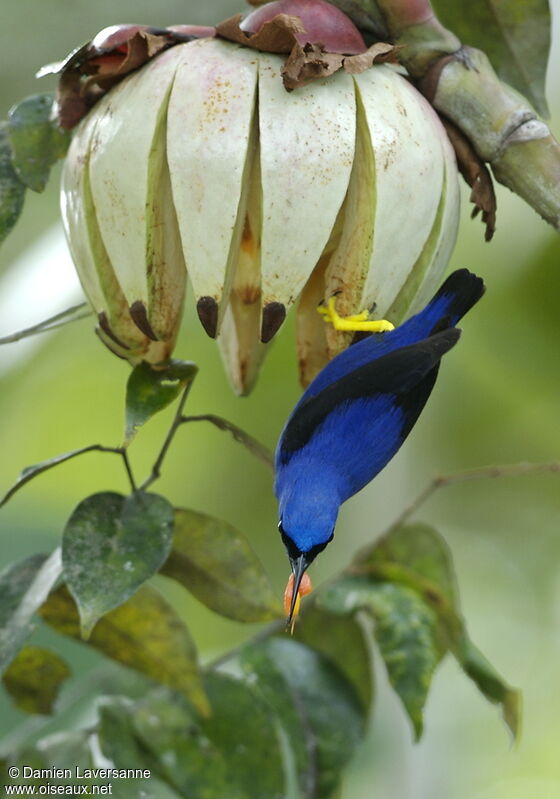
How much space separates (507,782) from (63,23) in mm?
1844

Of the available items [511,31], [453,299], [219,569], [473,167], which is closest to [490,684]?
[219,569]

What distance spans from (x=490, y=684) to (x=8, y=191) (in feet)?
2.42

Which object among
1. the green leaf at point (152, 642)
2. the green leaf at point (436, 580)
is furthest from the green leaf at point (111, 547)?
the green leaf at point (436, 580)

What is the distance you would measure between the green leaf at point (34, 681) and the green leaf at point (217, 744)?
0.35ft

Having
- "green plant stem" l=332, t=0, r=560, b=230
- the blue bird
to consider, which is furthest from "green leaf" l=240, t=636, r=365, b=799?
"green plant stem" l=332, t=0, r=560, b=230

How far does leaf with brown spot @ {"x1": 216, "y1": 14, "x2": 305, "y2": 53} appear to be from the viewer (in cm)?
88

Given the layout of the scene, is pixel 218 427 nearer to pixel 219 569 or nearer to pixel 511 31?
pixel 219 569

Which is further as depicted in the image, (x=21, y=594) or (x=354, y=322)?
(x=21, y=594)

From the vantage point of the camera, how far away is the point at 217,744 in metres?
1.21

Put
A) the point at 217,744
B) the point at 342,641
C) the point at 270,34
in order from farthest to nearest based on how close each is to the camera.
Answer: the point at 342,641 < the point at 217,744 < the point at 270,34

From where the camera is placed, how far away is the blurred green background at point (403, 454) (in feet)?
5.66

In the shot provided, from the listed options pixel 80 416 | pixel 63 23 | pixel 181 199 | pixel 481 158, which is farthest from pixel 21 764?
pixel 63 23

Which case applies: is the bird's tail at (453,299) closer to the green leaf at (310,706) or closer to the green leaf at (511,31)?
the green leaf at (511,31)

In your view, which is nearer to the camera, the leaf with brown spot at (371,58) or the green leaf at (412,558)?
the leaf with brown spot at (371,58)
